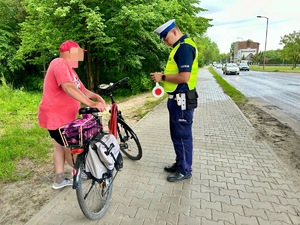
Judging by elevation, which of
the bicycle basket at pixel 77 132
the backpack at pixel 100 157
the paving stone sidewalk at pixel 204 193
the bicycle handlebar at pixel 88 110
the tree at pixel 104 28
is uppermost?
the tree at pixel 104 28

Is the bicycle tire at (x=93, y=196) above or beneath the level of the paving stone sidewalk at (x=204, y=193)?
above

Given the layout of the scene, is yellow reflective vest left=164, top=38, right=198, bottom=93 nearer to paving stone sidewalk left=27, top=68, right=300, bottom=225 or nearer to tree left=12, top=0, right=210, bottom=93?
paving stone sidewalk left=27, top=68, right=300, bottom=225

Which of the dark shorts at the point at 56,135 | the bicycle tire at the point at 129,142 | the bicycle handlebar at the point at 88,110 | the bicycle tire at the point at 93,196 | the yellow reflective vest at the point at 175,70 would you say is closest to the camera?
the bicycle tire at the point at 93,196

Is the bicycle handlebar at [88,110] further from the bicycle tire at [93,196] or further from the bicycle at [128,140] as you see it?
the bicycle at [128,140]

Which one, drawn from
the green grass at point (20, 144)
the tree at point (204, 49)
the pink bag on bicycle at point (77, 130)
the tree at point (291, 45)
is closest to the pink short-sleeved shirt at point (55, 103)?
the pink bag on bicycle at point (77, 130)

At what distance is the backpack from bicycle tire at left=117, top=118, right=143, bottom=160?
126 centimetres

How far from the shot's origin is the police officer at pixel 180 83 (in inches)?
118

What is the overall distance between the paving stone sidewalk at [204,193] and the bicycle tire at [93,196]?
0.32 ft

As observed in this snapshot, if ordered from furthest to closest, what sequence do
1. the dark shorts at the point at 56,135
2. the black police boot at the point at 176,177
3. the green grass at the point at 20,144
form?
the green grass at the point at 20,144 < the black police boot at the point at 176,177 < the dark shorts at the point at 56,135

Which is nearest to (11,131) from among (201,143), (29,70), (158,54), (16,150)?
(16,150)

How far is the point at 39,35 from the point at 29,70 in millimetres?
6532

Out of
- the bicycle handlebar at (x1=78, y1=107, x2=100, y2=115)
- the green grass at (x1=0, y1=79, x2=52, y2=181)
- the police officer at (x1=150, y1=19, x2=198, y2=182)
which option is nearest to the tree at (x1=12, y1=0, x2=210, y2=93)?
the green grass at (x1=0, y1=79, x2=52, y2=181)

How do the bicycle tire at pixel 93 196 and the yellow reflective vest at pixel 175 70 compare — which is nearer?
the bicycle tire at pixel 93 196

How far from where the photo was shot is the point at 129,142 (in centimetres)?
419
